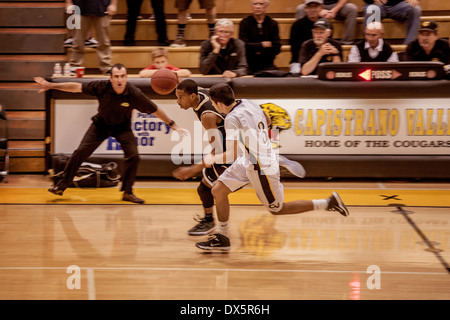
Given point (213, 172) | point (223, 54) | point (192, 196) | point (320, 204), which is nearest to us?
point (320, 204)

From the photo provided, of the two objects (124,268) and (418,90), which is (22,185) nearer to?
(124,268)

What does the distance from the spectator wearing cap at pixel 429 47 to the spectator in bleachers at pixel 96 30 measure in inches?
194

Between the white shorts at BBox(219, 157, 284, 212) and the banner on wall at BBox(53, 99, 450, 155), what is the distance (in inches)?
135

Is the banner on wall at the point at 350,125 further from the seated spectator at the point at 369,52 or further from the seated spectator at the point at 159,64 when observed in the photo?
the seated spectator at the point at 369,52

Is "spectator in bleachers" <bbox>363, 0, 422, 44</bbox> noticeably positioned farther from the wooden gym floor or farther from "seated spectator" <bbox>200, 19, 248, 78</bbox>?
the wooden gym floor

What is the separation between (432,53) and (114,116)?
5.06 m

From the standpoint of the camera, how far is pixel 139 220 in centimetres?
793

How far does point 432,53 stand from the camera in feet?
34.3

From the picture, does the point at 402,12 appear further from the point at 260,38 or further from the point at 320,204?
the point at 320,204

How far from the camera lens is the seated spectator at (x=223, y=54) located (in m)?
10.2

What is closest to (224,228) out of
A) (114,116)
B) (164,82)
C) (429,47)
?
(114,116)

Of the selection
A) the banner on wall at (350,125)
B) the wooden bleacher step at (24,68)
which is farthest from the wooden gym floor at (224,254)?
the wooden bleacher step at (24,68)

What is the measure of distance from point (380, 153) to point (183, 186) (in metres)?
2.98

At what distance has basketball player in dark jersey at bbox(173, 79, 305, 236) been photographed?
22.0 feet
